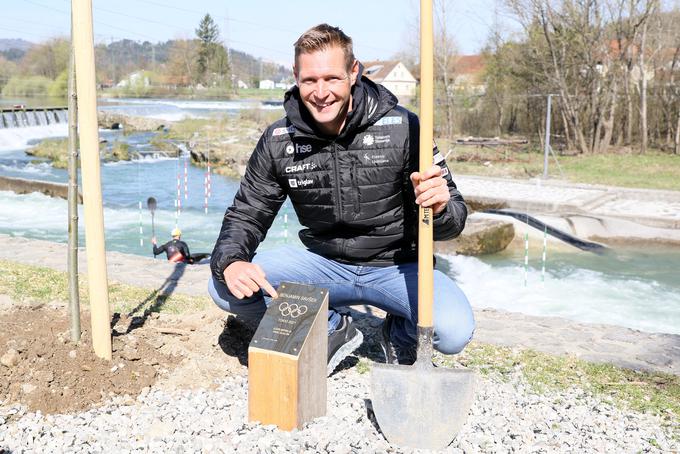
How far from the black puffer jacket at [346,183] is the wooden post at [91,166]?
612 millimetres

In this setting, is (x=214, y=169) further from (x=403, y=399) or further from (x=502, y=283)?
(x=403, y=399)

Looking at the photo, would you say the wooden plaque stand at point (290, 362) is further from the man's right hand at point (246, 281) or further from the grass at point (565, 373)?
the grass at point (565, 373)

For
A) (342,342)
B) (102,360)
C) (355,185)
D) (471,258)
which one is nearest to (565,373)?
(342,342)

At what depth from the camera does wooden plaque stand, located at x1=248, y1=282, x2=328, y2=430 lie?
2611 mm

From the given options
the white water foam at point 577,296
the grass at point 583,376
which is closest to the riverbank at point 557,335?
the grass at point 583,376

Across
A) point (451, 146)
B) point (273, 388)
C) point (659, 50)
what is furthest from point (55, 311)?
point (659, 50)

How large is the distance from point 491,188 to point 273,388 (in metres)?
13.3

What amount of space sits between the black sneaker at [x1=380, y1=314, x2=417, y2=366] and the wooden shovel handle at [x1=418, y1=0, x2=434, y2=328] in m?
0.74

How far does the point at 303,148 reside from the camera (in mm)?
3221

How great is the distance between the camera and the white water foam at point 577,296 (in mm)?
7777

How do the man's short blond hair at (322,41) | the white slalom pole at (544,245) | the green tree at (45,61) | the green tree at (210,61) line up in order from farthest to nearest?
the green tree at (210,61) < the green tree at (45,61) < the white slalom pole at (544,245) < the man's short blond hair at (322,41)

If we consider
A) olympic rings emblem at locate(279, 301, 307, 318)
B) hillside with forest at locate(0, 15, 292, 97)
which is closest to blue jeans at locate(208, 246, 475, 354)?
olympic rings emblem at locate(279, 301, 307, 318)

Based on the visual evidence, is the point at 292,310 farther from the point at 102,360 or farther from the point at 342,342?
the point at 102,360

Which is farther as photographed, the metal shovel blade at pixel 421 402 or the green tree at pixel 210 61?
the green tree at pixel 210 61
